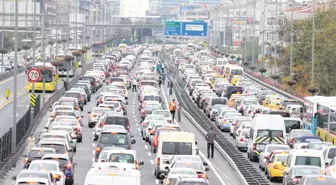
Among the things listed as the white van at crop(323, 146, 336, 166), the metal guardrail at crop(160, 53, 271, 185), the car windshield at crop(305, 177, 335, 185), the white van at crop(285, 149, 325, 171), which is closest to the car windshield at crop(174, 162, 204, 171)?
the metal guardrail at crop(160, 53, 271, 185)

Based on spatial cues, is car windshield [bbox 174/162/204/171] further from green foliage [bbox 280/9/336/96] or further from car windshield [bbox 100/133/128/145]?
green foliage [bbox 280/9/336/96]

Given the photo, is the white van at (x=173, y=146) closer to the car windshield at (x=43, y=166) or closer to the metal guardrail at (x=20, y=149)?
the metal guardrail at (x=20, y=149)

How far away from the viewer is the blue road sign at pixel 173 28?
143750 mm

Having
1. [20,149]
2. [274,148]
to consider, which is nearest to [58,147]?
[20,149]

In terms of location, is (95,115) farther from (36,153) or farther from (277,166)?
(36,153)

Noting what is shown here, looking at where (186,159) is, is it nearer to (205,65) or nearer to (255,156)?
(255,156)

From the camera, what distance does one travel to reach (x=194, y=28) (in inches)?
5733

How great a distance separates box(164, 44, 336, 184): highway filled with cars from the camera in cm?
3801

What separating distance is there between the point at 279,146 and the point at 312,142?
1.68 m

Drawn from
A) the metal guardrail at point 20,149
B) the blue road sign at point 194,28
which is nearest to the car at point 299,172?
the metal guardrail at point 20,149

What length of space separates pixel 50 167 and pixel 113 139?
10.1 metres

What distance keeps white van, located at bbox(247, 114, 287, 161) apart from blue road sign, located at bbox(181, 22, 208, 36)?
94.7 meters

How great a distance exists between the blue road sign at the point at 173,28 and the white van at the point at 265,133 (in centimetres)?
9419

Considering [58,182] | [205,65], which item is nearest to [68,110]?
[58,182]
